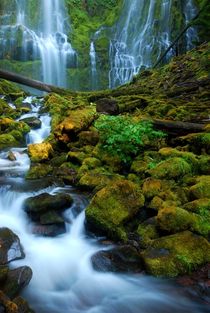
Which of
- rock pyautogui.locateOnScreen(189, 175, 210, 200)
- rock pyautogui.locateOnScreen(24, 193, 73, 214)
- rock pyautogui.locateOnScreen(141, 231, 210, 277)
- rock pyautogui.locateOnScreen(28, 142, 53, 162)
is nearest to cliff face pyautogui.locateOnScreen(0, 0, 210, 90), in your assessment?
rock pyautogui.locateOnScreen(28, 142, 53, 162)

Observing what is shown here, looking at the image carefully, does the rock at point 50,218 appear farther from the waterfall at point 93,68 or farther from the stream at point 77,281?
the waterfall at point 93,68

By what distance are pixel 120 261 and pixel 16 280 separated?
1.30 metres

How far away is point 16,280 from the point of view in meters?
4.05

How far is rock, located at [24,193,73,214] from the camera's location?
18.5 feet

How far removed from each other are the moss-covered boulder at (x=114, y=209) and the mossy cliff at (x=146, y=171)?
14 millimetres

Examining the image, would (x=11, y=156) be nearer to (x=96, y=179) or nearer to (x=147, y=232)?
(x=96, y=179)

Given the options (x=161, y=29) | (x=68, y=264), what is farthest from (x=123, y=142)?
(x=161, y=29)

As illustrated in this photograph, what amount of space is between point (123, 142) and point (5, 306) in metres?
4.45

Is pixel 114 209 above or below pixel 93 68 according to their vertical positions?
below

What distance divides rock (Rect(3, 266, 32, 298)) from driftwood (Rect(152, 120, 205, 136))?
452cm

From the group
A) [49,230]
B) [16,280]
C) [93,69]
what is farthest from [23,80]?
[93,69]

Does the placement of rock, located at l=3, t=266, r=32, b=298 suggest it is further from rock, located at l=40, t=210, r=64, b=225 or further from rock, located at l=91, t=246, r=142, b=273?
rock, located at l=40, t=210, r=64, b=225

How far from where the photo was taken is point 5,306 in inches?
134

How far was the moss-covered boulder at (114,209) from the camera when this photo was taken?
16.6 ft
